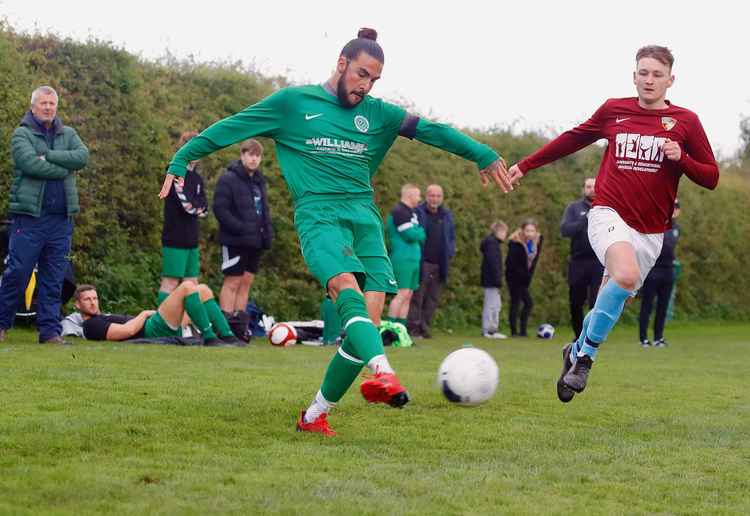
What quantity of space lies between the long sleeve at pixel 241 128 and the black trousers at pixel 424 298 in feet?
36.0

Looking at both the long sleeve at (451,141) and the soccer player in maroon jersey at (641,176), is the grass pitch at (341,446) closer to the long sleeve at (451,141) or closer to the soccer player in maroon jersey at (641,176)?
the soccer player in maroon jersey at (641,176)

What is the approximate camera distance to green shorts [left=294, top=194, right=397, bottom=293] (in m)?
6.43

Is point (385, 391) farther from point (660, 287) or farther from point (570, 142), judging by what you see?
point (660, 287)

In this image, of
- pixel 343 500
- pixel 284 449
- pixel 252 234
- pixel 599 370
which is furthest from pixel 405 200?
pixel 343 500

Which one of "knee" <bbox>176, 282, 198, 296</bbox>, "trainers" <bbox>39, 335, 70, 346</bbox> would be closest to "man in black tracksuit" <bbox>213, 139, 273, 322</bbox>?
"knee" <bbox>176, 282, 198, 296</bbox>

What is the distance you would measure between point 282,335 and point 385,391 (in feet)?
26.8

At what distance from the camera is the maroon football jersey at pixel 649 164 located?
7473 mm

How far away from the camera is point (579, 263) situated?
15094 millimetres

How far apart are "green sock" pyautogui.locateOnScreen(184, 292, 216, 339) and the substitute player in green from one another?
14.6 ft

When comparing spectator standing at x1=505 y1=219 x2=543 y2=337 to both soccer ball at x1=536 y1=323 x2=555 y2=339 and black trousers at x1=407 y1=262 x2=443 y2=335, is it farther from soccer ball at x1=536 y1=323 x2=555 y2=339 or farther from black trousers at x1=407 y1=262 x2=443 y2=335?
black trousers at x1=407 y1=262 x2=443 y2=335

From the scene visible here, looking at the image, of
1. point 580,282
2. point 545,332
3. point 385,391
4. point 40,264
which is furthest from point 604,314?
point 545,332

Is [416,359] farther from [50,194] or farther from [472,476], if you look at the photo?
[472,476]

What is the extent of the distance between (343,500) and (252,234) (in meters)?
9.36

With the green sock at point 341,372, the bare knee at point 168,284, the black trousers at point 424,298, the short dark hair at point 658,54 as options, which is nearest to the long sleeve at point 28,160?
the bare knee at point 168,284
